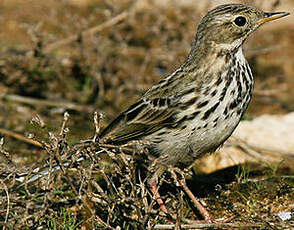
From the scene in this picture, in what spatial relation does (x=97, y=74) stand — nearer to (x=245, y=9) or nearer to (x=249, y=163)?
(x=249, y=163)

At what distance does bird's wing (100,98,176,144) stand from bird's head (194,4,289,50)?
0.68 meters

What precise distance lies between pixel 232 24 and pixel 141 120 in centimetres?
114

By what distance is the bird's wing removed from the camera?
16.9 ft

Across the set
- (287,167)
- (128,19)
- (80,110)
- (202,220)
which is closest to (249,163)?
(287,167)

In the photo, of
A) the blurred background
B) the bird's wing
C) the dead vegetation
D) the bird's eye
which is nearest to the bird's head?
the bird's eye

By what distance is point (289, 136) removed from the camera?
713 centimetres

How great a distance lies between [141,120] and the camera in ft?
17.4

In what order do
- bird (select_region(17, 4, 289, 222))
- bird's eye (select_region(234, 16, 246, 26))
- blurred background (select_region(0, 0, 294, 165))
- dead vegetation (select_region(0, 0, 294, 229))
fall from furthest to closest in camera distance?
blurred background (select_region(0, 0, 294, 165)), bird's eye (select_region(234, 16, 246, 26)), dead vegetation (select_region(0, 0, 294, 229)), bird (select_region(17, 4, 289, 222))

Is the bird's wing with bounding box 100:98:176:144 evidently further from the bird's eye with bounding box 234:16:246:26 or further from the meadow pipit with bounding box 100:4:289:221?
the bird's eye with bounding box 234:16:246:26

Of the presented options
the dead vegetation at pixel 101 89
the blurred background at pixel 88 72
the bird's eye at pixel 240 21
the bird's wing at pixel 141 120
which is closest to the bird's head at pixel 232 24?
the bird's eye at pixel 240 21

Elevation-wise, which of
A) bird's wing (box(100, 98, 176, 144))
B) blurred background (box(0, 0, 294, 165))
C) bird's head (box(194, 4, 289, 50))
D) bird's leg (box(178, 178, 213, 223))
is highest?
blurred background (box(0, 0, 294, 165))

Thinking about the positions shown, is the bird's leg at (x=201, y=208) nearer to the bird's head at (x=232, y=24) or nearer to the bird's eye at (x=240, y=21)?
the bird's head at (x=232, y=24)

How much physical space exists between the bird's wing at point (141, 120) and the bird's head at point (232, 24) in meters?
0.68

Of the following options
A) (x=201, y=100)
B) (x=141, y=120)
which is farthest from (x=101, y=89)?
(x=201, y=100)
